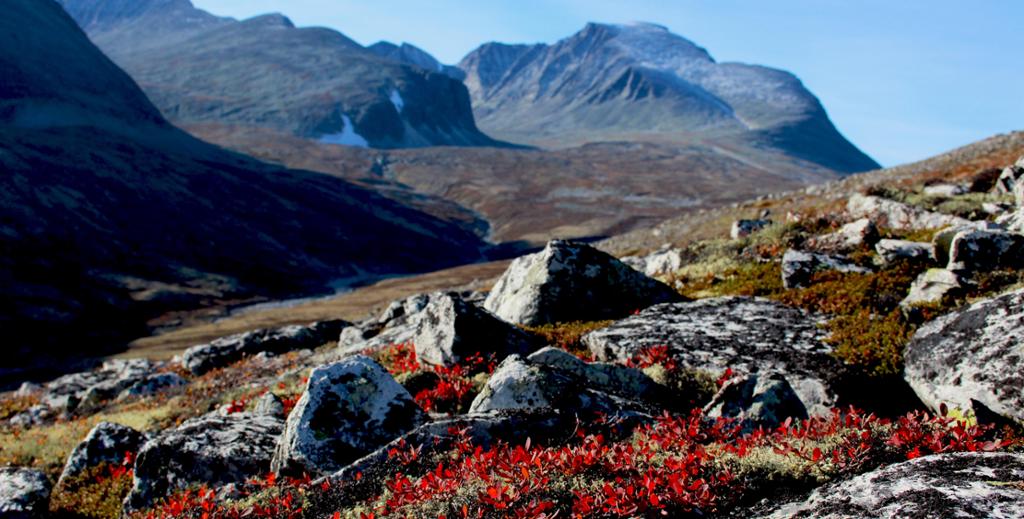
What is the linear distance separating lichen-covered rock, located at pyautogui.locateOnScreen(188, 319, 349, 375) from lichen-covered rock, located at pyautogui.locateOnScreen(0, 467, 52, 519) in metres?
17.5

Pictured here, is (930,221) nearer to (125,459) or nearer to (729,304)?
(729,304)

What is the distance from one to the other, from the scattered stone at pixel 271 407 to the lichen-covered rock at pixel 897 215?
56.5ft

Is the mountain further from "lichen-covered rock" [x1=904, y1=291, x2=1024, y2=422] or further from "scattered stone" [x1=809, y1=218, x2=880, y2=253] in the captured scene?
"lichen-covered rock" [x1=904, y1=291, x2=1024, y2=422]

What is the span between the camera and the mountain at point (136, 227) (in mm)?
82250

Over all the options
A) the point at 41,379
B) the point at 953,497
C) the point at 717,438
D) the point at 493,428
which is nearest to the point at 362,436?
the point at 493,428

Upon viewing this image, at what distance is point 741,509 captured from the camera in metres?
5.92

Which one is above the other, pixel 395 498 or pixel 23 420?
pixel 395 498

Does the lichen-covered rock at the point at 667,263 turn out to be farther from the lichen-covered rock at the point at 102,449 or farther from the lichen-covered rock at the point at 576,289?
the lichen-covered rock at the point at 102,449

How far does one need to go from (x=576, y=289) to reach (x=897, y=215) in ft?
37.0

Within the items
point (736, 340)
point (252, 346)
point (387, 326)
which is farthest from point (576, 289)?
point (252, 346)

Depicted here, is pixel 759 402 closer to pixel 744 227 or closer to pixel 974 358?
pixel 974 358

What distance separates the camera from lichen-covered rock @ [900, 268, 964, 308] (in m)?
12.1

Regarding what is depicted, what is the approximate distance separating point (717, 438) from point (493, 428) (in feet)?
9.04

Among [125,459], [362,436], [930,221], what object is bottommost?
[125,459]
